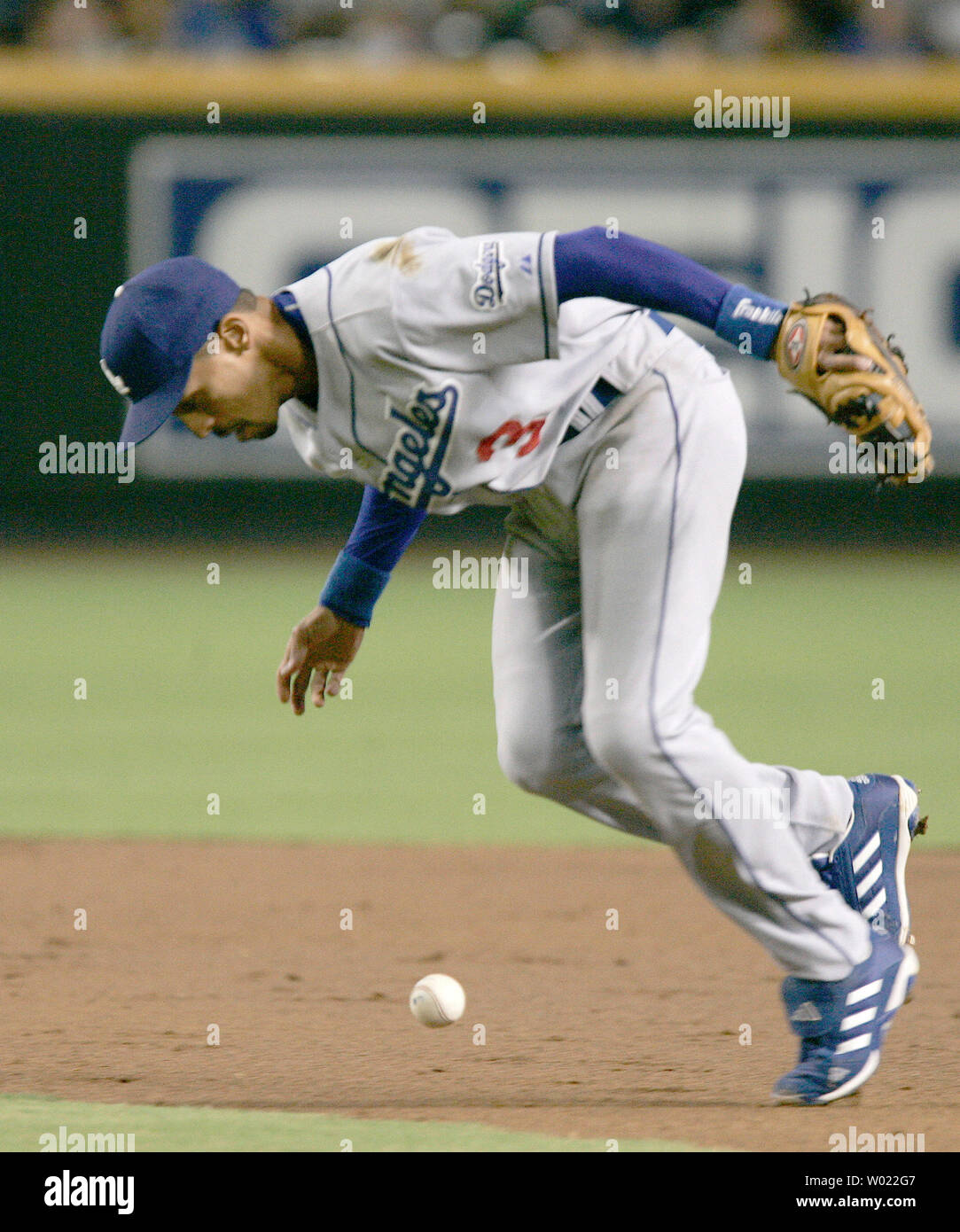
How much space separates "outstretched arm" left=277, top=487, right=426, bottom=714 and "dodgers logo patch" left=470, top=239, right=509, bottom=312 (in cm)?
74

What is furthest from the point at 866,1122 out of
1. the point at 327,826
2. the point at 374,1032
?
the point at 327,826

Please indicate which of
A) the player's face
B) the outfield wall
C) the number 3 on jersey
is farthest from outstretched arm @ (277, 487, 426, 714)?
the outfield wall

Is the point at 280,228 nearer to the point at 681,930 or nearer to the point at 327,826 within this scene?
the point at 327,826

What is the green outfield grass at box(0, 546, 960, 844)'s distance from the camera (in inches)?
266

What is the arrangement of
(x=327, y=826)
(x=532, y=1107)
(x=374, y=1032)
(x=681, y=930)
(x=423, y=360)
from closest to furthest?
(x=423, y=360) < (x=532, y=1107) < (x=374, y=1032) < (x=681, y=930) < (x=327, y=826)

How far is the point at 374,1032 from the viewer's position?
4156mm

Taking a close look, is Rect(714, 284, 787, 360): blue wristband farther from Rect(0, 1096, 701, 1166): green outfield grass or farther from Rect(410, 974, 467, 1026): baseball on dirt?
Rect(410, 974, 467, 1026): baseball on dirt

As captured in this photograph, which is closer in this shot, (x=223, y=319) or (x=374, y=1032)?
(x=223, y=319)

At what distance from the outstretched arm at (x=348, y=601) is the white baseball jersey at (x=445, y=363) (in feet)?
1.37

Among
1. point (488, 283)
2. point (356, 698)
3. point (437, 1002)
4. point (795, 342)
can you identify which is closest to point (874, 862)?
point (437, 1002)

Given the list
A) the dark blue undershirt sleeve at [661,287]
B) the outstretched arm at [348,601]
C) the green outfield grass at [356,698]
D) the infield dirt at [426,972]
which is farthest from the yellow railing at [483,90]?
the dark blue undershirt sleeve at [661,287]

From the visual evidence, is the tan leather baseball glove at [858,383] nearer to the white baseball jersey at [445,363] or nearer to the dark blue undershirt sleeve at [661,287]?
the dark blue undershirt sleeve at [661,287]

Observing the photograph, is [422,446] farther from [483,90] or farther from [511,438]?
[483,90]

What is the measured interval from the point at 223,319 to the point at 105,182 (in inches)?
385
